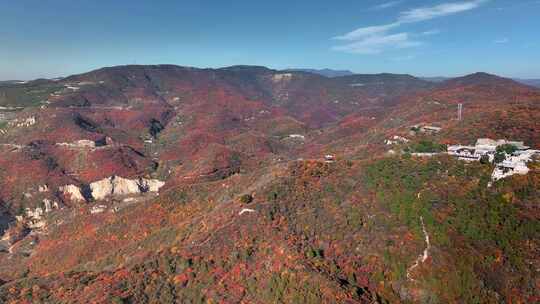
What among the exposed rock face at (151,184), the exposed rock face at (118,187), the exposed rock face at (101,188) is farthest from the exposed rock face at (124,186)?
the exposed rock face at (151,184)

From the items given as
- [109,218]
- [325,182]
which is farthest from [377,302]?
[109,218]

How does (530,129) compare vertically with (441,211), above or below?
above

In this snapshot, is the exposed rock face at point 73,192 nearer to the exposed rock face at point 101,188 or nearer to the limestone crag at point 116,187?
the limestone crag at point 116,187

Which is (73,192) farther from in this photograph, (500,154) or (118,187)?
(500,154)

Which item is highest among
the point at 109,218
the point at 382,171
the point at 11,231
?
the point at 382,171

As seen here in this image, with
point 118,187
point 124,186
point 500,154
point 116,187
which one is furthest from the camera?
point 124,186

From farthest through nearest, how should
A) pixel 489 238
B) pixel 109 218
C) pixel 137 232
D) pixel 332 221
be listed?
pixel 109 218
pixel 137 232
pixel 332 221
pixel 489 238


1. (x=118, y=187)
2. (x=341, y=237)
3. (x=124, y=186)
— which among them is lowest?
(x=118, y=187)

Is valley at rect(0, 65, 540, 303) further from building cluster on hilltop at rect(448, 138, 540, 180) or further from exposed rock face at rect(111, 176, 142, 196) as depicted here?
exposed rock face at rect(111, 176, 142, 196)

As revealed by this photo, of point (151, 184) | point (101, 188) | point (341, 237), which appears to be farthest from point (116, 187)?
point (341, 237)

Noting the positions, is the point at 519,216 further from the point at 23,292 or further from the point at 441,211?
the point at 23,292
